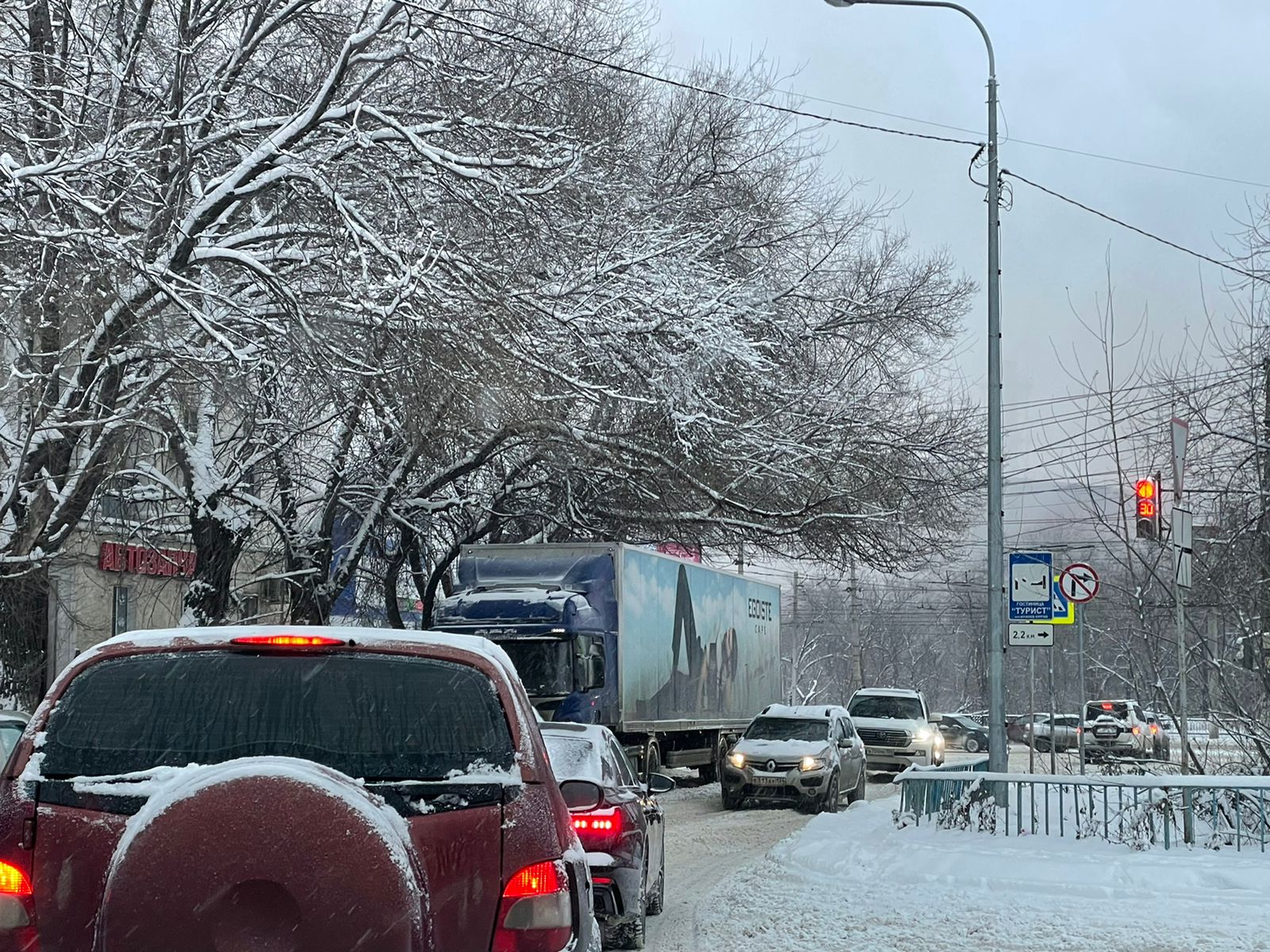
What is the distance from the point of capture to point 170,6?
17391 mm

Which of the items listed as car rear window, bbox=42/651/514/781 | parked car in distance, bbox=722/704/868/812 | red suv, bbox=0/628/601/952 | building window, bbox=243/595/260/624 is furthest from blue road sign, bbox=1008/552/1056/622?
building window, bbox=243/595/260/624

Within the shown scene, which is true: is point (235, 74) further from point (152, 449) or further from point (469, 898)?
point (469, 898)

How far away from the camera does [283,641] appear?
15.0ft

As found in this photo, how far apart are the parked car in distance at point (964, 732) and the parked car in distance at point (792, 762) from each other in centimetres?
2985

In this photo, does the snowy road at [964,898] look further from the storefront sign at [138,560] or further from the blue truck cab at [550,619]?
the storefront sign at [138,560]

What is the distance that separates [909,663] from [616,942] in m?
105

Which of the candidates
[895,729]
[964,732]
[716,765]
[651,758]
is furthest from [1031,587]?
[964,732]

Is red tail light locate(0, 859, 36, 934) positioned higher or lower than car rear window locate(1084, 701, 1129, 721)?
higher

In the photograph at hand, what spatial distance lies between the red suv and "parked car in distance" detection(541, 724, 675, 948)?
5.35m

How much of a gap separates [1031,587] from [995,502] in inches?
43.0

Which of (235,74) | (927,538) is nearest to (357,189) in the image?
(235,74)

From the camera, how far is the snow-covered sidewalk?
34.8 ft

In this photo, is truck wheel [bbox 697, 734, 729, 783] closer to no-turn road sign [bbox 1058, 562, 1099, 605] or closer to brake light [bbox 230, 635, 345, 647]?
no-turn road sign [bbox 1058, 562, 1099, 605]

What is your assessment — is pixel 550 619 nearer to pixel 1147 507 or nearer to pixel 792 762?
pixel 792 762
